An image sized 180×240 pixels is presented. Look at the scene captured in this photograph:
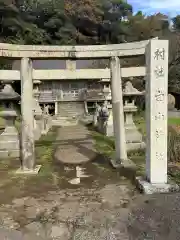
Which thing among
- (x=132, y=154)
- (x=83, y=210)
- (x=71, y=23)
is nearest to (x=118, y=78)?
(x=132, y=154)

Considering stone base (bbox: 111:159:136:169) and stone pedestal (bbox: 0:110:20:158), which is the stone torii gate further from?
stone pedestal (bbox: 0:110:20:158)

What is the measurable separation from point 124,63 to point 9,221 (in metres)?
21.6

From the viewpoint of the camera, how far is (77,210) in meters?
4.50

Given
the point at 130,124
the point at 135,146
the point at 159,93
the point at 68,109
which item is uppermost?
the point at 159,93

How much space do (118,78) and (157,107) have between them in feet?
7.21

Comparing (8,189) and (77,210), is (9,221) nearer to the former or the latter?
(77,210)

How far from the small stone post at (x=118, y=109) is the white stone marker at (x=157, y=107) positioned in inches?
72.4

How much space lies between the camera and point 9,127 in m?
9.20

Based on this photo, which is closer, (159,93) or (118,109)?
(159,93)

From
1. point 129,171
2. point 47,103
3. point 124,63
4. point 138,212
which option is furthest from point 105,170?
point 47,103

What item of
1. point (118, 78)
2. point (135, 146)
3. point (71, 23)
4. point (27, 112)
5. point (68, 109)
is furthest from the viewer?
point (71, 23)

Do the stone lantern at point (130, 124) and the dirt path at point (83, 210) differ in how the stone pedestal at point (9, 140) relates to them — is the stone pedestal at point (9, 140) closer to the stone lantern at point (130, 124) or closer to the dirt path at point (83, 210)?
the dirt path at point (83, 210)

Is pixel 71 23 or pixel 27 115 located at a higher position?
pixel 71 23

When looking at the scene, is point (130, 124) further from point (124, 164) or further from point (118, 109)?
point (124, 164)
